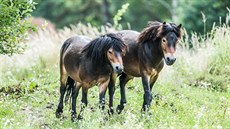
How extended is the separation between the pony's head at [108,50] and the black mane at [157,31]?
0.63 m

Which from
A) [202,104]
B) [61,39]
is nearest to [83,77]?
[202,104]

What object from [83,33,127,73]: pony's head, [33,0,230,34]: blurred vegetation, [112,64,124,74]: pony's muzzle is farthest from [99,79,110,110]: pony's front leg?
[33,0,230,34]: blurred vegetation

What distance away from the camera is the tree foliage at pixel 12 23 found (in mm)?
9672

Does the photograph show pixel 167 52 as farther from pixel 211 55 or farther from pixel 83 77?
pixel 211 55

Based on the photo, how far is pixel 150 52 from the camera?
361 inches

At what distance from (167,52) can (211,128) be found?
1393 mm

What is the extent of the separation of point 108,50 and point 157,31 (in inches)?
36.9

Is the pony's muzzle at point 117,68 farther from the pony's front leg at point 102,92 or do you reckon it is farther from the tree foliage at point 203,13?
the tree foliage at point 203,13

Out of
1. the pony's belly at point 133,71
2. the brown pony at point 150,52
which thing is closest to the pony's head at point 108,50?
the brown pony at point 150,52

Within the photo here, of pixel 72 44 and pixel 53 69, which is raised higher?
pixel 72 44

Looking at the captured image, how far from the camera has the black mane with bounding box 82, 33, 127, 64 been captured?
8633 mm

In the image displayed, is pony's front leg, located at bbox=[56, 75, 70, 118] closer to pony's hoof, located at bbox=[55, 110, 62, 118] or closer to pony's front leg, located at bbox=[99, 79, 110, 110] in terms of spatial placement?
pony's hoof, located at bbox=[55, 110, 62, 118]

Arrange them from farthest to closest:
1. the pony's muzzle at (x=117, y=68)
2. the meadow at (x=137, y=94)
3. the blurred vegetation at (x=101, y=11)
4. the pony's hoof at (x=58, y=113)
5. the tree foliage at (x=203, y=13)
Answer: the blurred vegetation at (x=101, y=11) → the tree foliage at (x=203, y=13) → the pony's hoof at (x=58, y=113) → the meadow at (x=137, y=94) → the pony's muzzle at (x=117, y=68)

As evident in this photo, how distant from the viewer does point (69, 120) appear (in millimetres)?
9234
